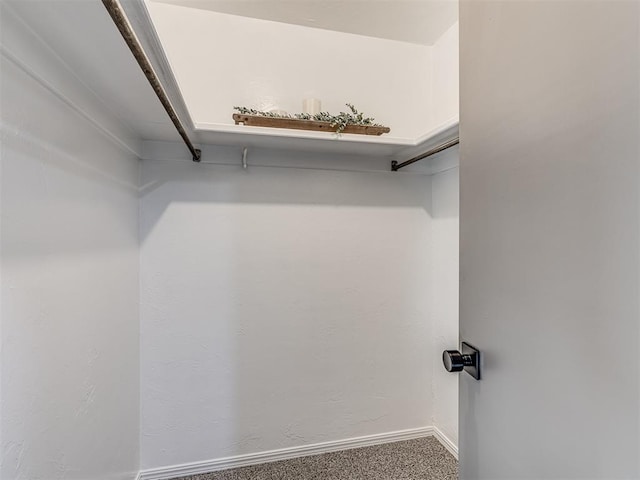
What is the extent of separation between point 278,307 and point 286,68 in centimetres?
139

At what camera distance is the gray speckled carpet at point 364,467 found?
5.52 feet

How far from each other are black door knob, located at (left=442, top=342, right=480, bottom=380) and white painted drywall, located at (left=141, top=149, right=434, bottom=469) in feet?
3.87

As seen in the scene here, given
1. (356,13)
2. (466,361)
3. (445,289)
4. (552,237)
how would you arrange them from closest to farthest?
1. (552,237)
2. (466,361)
3. (356,13)
4. (445,289)

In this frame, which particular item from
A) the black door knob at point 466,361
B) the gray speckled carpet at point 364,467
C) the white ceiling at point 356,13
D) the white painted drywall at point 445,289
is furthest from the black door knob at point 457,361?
the white ceiling at point 356,13

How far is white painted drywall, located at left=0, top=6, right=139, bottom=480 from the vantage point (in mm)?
741

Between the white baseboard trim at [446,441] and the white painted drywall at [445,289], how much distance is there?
17 millimetres

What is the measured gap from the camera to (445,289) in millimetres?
1933

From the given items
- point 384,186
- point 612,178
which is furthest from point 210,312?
point 612,178

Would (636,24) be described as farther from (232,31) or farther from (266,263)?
(232,31)

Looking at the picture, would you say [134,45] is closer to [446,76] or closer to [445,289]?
[446,76]

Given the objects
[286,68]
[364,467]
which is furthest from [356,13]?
[364,467]

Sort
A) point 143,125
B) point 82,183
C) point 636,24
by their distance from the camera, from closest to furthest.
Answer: point 636,24 → point 82,183 → point 143,125

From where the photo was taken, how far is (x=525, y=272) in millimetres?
578

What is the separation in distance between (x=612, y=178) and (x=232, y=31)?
191 centimetres
